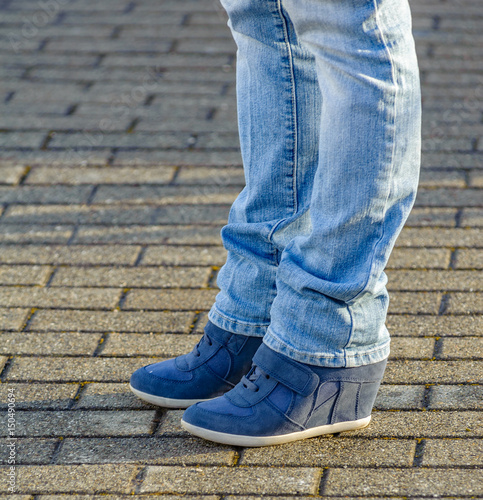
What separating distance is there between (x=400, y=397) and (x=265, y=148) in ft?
2.26

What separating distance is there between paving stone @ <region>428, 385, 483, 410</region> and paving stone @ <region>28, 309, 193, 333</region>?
2.36 feet

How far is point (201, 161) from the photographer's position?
325 cm

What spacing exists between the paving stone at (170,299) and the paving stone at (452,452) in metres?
0.86

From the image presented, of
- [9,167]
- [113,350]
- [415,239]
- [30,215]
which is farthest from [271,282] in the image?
[9,167]

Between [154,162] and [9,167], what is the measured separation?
0.61 m

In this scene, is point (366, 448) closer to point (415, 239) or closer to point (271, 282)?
point (271, 282)

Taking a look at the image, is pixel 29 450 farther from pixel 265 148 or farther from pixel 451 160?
pixel 451 160

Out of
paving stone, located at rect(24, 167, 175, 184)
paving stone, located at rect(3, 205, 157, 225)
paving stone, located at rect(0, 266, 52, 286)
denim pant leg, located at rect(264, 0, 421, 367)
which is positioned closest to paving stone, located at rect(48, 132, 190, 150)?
paving stone, located at rect(24, 167, 175, 184)

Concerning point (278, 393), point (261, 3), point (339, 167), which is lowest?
point (278, 393)

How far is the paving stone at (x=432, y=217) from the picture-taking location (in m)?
2.74

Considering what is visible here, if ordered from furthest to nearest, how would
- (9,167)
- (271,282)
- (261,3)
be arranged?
(9,167)
(271,282)
(261,3)

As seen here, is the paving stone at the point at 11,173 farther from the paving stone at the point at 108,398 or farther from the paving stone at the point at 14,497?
the paving stone at the point at 14,497

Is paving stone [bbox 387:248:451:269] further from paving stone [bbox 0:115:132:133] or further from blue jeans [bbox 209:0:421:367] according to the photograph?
paving stone [bbox 0:115:132:133]

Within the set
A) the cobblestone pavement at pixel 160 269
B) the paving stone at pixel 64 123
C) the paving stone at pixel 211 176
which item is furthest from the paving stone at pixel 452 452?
the paving stone at pixel 64 123
